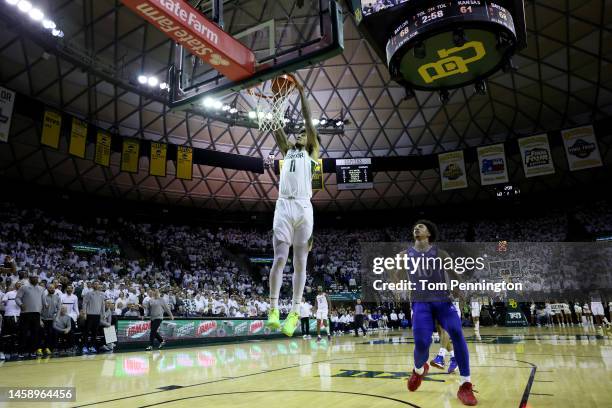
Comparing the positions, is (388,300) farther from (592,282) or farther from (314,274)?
(592,282)

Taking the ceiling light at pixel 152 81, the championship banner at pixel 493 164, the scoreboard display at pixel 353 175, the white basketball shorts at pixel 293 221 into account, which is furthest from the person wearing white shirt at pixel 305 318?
the white basketball shorts at pixel 293 221

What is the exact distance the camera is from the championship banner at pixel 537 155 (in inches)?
907

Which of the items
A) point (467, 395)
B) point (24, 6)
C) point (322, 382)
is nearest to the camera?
point (467, 395)

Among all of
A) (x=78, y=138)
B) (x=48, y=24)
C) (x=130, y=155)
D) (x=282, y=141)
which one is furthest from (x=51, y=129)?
(x=282, y=141)

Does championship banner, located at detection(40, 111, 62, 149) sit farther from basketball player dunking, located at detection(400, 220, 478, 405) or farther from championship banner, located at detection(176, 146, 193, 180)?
basketball player dunking, located at detection(400, 220, 478, 405)

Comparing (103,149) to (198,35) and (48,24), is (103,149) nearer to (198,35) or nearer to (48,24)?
(48,24)

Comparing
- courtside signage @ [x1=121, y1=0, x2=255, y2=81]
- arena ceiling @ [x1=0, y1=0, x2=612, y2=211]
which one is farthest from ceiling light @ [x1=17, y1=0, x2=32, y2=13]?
courtside signage @ [x1=121, y1=0, x2=255, y2=81]

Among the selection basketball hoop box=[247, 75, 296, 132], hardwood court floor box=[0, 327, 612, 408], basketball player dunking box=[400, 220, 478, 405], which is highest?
basketball hoop box=[247, 75, 296, 132]

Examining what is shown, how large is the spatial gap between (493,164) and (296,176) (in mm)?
23024

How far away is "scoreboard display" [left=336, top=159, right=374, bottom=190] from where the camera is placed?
92.2ft

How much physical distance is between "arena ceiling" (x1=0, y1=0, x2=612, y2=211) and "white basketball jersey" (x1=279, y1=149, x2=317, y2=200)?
14.0 m

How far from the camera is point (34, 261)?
809 inches

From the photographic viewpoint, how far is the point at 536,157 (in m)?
23.2

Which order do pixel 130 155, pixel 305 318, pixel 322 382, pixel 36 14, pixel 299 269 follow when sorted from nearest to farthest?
pixel 299 269 < pixel 322 382 < pixel 36 14 < pixel 305 318 < pixel 130 155
